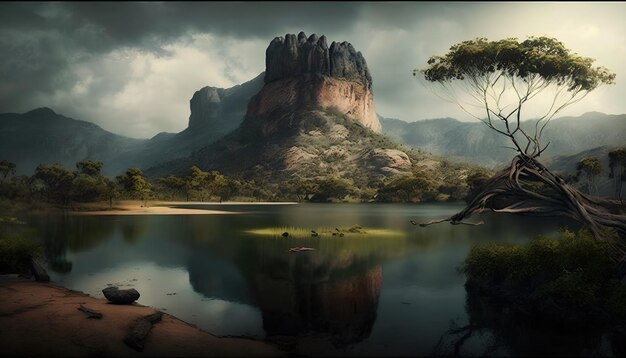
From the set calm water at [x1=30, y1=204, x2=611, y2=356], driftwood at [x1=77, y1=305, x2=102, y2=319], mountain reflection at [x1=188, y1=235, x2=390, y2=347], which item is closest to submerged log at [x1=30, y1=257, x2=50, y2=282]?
calm water at [x1=30, y1=204, x2=611, y2=356]

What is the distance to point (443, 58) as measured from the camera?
108ft

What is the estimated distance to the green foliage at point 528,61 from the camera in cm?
2828

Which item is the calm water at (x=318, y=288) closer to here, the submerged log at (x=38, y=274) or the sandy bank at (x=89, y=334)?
the submerged log at (x=38, y=274)

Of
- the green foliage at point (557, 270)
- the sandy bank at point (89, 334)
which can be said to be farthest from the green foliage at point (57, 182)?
the green foliage at point (557, 270)

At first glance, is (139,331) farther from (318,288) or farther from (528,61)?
(528,61)

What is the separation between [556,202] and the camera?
80.5 ft

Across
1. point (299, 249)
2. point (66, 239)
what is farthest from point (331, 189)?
point (299, 249)

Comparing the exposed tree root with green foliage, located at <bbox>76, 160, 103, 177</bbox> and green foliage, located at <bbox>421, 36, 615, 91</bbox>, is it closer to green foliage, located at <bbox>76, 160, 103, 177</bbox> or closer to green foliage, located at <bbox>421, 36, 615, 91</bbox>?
green foliage, located at <bbox>421, 36, 615, 91</bbox>

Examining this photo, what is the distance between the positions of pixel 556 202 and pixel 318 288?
1601cm

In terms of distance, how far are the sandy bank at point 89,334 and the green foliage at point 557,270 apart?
15637mm

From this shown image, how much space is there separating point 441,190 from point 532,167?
471 feet

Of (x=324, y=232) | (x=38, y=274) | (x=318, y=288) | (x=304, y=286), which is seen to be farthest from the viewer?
(x=324, y=232)

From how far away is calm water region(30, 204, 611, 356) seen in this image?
17312 millimetres

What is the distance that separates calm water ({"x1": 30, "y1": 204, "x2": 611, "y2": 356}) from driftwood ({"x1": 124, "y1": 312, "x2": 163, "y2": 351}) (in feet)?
8.50
